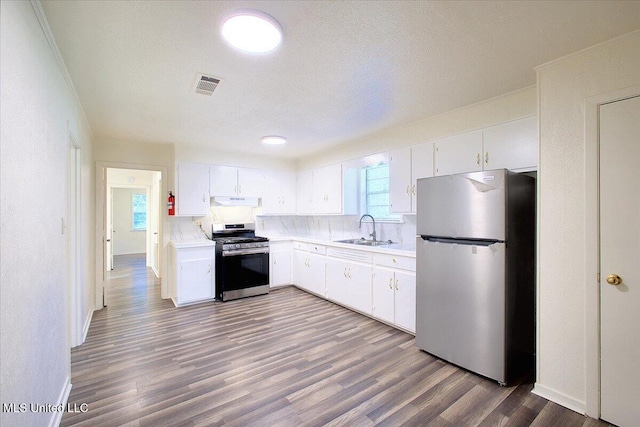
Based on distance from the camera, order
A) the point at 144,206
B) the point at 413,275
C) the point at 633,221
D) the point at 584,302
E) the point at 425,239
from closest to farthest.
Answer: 1. the point at 633,221
2. the point at 584,302
3. the point at 425,239
4. the point at 413,275
5. the point at 144,206

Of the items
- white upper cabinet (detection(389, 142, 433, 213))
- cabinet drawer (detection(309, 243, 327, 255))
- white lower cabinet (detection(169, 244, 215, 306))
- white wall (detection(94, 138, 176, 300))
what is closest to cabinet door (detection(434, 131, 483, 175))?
white upper cabinet (detection(389, 142, 433, 213))

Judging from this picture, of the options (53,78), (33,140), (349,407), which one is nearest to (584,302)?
(349,407)

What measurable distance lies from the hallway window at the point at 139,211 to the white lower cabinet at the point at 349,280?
8.08 m

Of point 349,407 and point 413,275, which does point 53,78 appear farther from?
point 413,275

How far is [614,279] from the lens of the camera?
5.94 feet

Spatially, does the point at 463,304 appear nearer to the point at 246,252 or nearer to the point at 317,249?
the point at 317,249

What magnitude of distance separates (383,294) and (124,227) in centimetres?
926

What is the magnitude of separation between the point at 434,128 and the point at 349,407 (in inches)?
110

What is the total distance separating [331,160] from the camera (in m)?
4.79

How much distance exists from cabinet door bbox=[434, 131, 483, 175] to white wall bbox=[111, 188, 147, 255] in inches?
385

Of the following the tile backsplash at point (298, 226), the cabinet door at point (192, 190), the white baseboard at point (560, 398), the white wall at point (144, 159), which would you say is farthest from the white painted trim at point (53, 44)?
the white baseboard at point (560, 398)

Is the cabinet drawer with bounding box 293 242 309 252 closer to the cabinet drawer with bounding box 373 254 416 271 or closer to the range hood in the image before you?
the range hood

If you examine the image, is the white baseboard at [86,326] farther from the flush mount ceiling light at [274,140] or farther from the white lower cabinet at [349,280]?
the flush mount ceiling light at [274,140]

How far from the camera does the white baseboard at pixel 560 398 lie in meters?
1.94
